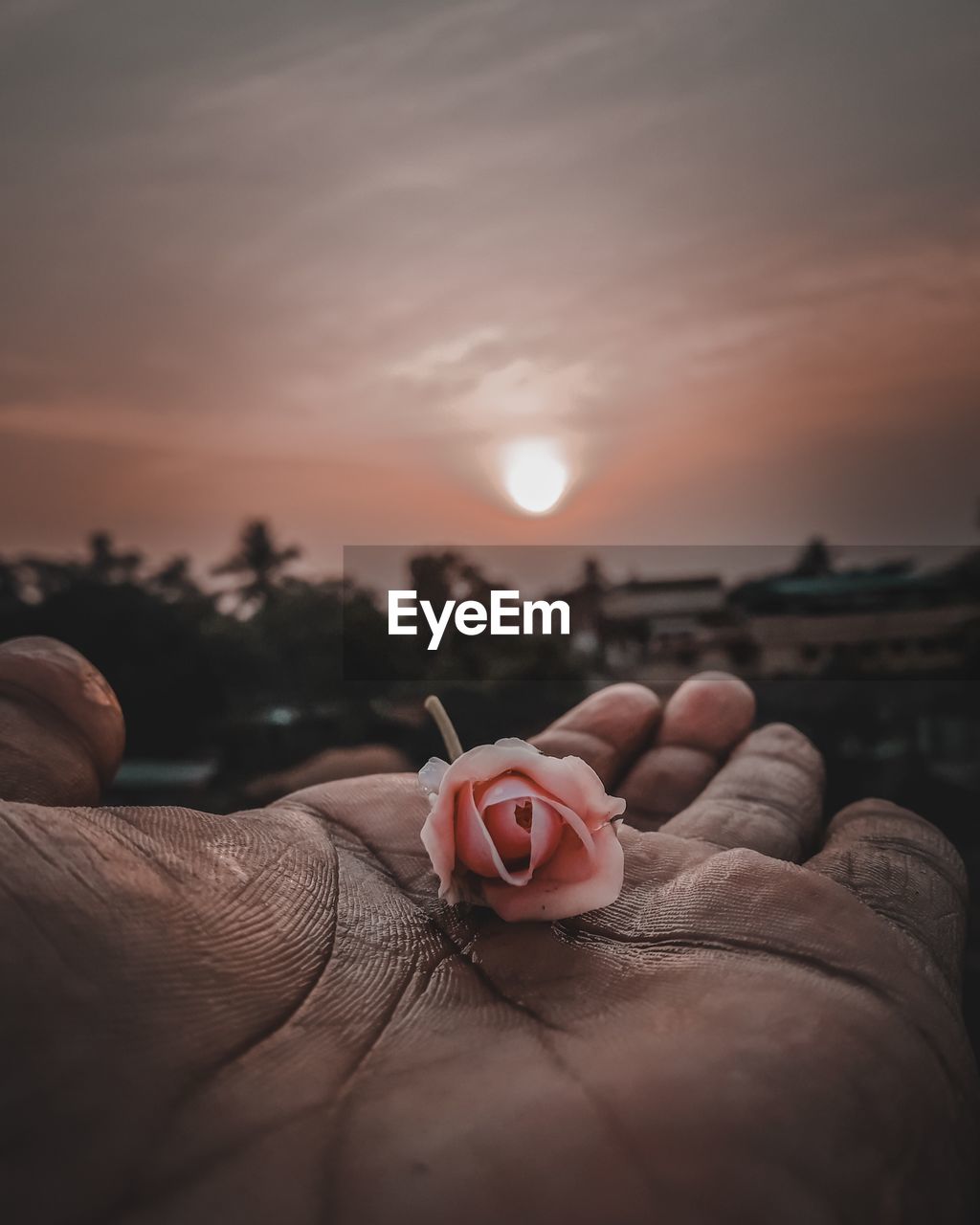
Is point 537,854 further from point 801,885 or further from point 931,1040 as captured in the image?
point 931,1040

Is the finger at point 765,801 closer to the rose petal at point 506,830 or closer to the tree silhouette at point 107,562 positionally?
the rose petal at point 506,830

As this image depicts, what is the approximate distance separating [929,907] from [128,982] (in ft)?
3.11

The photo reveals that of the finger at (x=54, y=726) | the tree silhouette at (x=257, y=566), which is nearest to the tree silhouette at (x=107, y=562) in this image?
the tree silhouette at (x=257, y=566)

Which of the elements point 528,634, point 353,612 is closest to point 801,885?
point 528,634

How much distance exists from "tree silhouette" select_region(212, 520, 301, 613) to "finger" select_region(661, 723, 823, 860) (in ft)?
5.53

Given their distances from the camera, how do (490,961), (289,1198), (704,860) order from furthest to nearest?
(704,860) < (490,961) < (289,1198)

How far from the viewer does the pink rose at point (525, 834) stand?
94 cm

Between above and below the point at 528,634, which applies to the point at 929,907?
below

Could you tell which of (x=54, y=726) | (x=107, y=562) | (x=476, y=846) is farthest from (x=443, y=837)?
(x=107, y=562)

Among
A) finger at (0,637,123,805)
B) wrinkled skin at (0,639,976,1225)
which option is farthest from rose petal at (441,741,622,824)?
finger at (0,637,123,805)

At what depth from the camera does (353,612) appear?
2789 millimetres

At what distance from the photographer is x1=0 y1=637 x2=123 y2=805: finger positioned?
1161mm

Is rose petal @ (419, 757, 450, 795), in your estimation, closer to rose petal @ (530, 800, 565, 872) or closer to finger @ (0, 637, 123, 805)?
rose petal @ (530, 800, 565, 872)

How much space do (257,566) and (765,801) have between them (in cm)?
232
